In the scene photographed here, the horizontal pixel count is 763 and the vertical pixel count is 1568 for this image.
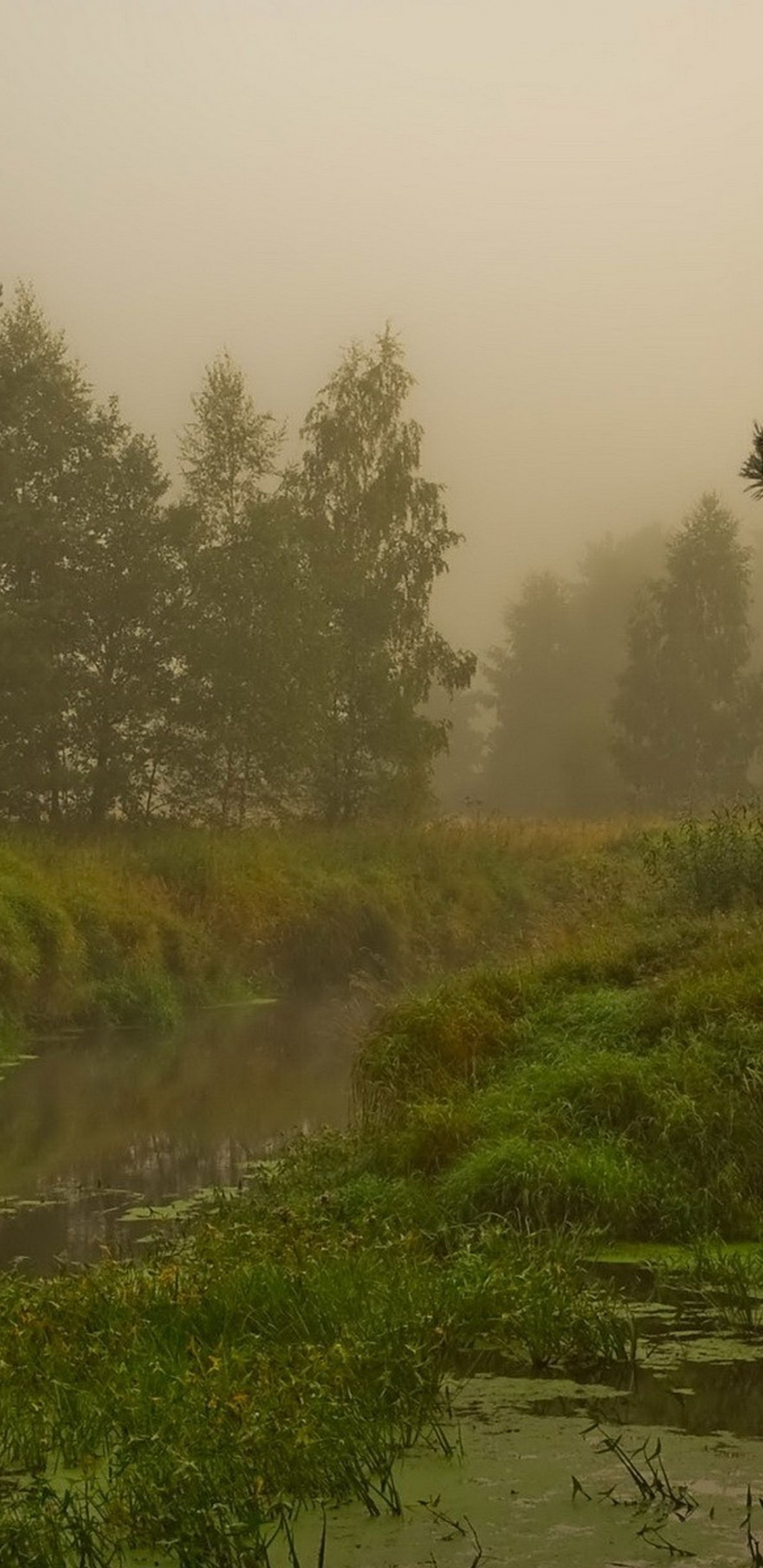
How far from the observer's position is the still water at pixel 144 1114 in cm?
1290

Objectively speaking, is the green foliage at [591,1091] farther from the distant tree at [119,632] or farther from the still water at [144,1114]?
the distant tree at [119,632]

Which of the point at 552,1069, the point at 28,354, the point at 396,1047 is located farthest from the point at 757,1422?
the point at 28,354

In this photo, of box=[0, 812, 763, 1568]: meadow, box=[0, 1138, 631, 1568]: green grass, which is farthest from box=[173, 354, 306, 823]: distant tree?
box=[0, 1138, 631, 1568]: green grass

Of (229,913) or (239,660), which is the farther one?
(239,660)

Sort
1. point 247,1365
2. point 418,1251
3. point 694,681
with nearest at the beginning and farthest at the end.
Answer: point 247,1365, point 418,1251, point 694,681

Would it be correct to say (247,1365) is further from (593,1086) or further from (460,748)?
(460,748)

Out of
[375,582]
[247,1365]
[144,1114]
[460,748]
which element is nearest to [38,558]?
[375,582]

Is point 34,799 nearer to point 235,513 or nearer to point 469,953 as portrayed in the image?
point 235,513

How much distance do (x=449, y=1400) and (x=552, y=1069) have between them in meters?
5.46

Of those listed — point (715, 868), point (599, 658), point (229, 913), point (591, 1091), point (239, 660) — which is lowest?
point (591, 1091)

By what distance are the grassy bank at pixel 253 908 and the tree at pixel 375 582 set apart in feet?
11.6

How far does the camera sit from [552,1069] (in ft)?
42.5

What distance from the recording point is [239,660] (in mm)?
37406

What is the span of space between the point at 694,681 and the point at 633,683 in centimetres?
221
